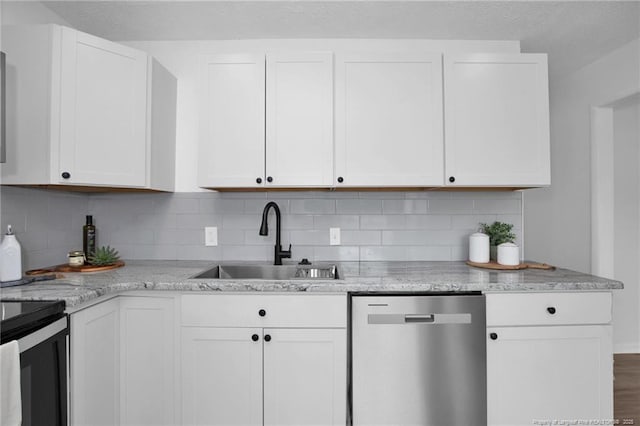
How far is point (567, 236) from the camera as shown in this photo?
123 inches

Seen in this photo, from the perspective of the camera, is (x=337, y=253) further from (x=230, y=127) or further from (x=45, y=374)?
(x=45, y=374)

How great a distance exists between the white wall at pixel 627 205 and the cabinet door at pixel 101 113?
4227 millimetres

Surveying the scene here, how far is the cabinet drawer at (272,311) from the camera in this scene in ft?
5.44

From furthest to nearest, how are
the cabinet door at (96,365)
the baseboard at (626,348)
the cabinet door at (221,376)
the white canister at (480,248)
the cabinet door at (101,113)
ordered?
the baseboard at (626,348) < the white canister at (480,248) < the cabinet door at (101,113) < the cabinet door at (221,376) < the cabinet door at (96,365)

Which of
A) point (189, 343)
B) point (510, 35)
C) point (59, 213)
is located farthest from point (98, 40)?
point (510, 35)

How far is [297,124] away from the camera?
201 centimetres

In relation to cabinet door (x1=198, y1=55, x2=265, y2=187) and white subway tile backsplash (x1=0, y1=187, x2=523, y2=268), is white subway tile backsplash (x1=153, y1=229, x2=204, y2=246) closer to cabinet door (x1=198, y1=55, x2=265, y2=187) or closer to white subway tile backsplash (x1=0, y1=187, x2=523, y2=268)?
white subway tile backsplash (x1=0, y1=187, x2=523, y2=268)

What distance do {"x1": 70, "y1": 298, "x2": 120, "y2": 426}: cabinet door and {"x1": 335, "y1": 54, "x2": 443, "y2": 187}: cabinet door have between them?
1385 millimetres

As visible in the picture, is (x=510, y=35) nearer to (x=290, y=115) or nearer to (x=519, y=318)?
(x=290, y=115)

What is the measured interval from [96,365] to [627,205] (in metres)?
4.53

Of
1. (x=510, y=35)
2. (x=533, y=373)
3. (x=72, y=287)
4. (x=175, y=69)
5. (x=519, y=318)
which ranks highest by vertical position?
(x=510, y=35)

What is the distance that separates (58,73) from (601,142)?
3.78 meters

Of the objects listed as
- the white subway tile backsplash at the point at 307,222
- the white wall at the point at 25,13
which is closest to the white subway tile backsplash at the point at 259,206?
the white subway tile backsplash at the point at 307,222

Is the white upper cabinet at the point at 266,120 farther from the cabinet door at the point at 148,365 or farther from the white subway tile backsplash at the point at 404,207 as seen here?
the cabinet door at the point at 148,365
